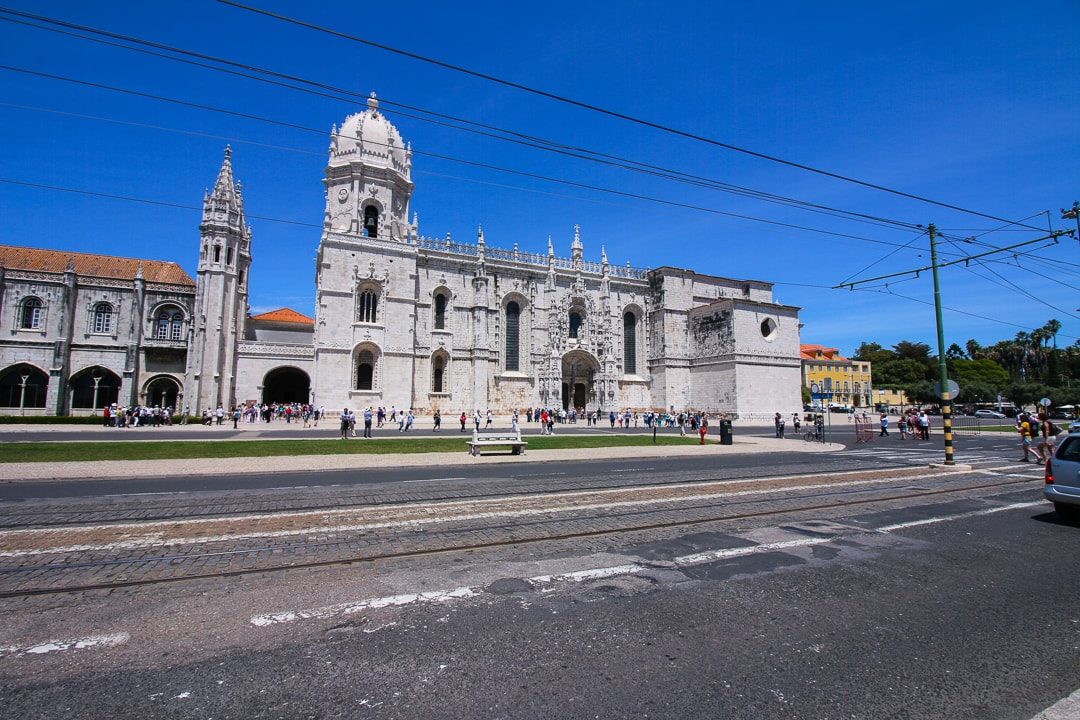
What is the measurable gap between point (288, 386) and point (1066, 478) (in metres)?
47.3

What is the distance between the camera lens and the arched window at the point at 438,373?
42125 mm

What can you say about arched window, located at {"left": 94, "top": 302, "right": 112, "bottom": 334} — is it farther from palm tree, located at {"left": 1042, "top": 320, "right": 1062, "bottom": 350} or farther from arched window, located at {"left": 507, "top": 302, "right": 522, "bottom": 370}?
palm tree, located at {"left": 1042, "top": 320, "right": 1062, "bottom": 350}

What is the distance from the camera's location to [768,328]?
48125 millimetres

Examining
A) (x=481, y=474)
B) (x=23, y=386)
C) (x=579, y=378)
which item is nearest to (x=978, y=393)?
(x=579, y=378)

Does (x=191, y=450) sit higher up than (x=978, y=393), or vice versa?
(x=978, y=393)

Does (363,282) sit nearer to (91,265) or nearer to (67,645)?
(91,265)

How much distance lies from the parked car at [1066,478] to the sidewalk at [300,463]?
9.51 meters

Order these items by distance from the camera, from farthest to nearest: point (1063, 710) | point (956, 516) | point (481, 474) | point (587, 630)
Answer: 1. point (481, 474)
2. point (956, 516)
3. point (587, 630)
4. point (1063, 710)

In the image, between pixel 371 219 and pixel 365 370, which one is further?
pixel 371 219

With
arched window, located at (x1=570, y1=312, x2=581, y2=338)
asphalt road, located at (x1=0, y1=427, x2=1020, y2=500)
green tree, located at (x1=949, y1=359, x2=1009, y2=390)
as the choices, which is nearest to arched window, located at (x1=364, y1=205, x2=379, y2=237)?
arched window, located at (x1=570, y1=312, x2=581, y2=338)

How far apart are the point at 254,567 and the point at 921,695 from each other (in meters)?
5.68

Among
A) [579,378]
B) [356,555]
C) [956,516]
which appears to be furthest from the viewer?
[579,378]

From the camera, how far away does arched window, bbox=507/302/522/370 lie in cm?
4538

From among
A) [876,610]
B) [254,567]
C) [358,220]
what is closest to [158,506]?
[254,567]
